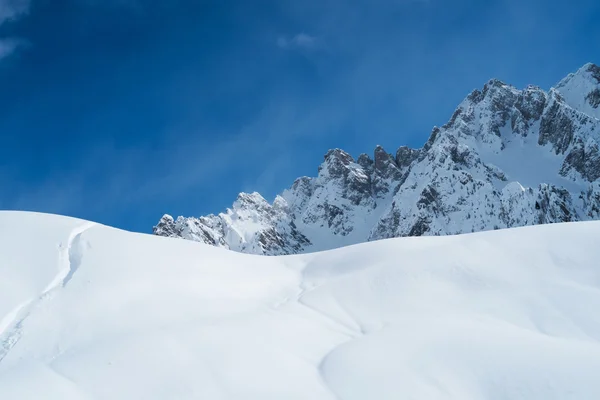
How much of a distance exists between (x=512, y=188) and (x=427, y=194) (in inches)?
1068

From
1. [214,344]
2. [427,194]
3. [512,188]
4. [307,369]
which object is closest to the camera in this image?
[307,369]

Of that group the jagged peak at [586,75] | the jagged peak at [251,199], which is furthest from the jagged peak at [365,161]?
the jagged peak at [586,75]

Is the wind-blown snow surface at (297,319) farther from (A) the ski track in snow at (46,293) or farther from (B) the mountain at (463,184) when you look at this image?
(B) the mountain at (463,184)

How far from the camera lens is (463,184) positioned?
309 ft

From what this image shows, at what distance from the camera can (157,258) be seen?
10469 millimetres

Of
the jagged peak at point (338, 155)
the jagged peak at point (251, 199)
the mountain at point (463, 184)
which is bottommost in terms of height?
the mountain at point (463, 184)

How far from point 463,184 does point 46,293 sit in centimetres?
9683

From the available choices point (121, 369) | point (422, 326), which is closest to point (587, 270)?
point (422, 326)

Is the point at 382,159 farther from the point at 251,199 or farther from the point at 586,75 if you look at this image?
the point at 586,75

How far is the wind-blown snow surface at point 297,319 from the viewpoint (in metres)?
5.56

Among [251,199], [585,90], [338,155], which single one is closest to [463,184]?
[585,90]

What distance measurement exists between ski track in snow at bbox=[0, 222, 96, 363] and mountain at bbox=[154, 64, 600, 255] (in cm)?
7002

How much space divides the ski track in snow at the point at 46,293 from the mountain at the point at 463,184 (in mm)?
70022

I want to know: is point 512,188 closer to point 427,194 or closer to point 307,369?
point 427,194
